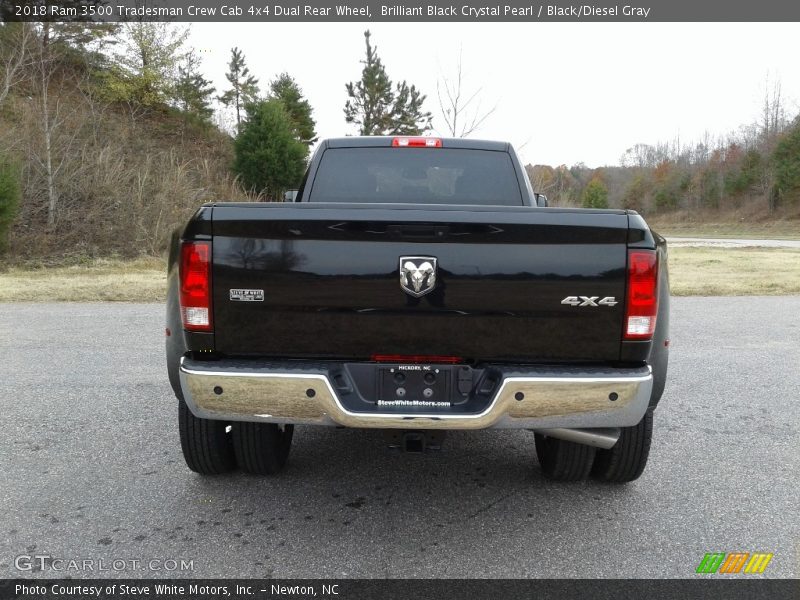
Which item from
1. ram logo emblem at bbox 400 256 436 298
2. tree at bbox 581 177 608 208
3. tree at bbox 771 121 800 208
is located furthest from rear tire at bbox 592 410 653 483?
tree at bbox 581 177 608 208

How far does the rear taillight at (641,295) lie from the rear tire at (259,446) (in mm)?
1835

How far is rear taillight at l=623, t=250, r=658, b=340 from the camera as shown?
93.1 inches

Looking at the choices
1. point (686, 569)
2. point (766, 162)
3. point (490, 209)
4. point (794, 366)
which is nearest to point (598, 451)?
point (686, 569)

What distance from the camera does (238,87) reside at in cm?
4494

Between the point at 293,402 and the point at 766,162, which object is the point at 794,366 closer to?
the point at 293,402

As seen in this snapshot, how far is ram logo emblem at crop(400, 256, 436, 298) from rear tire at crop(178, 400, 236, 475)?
1.36 meters

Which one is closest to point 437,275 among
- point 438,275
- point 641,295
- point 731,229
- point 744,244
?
point 438,275

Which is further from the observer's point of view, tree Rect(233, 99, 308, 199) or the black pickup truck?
tree Rect(233, 99, 308, 199)

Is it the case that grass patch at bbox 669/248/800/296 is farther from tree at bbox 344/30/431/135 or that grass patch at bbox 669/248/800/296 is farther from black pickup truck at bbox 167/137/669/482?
tree at bbox 344/30/431/135

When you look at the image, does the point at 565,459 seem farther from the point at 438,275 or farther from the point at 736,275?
the point at 736,275

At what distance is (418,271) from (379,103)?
144ft

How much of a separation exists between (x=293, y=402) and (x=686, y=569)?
174cm

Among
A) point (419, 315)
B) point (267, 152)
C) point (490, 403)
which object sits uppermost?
point (267, 152)

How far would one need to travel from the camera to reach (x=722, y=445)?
3854mm
